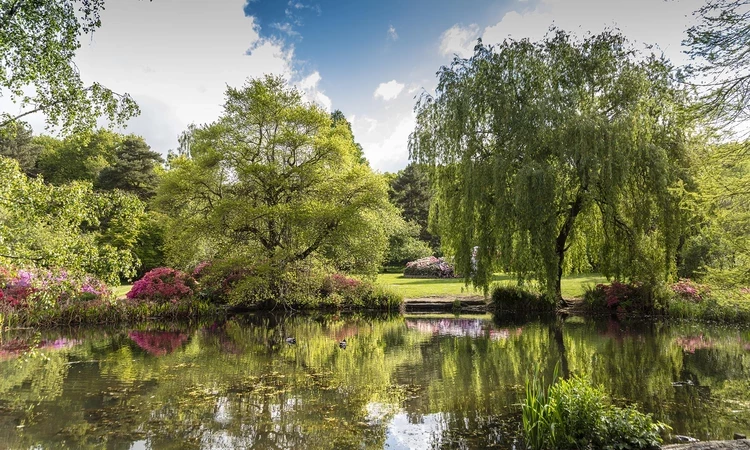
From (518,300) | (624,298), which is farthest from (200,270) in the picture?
(624,298)

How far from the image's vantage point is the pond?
631 cm

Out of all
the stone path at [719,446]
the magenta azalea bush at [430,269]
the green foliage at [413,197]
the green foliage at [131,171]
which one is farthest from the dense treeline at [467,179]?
the green foliage at [413,197]

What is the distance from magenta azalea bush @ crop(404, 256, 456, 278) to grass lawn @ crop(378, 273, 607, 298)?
1.11 meters

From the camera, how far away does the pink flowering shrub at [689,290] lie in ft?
53.2

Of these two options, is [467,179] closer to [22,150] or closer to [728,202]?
[728,202]

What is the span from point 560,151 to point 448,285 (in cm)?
1119

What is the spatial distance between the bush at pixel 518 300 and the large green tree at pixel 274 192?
5.39 meters

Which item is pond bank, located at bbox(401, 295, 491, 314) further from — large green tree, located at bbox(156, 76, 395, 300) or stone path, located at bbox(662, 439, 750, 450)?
stone path, located at bbox(662, 439, 750, 450)

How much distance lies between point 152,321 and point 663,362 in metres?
17.2

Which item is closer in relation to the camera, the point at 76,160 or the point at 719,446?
the point at 719,446

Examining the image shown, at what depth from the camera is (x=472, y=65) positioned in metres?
16.5

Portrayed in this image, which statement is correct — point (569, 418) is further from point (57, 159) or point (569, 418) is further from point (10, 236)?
point (57, 159)

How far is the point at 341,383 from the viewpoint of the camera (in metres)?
8.99

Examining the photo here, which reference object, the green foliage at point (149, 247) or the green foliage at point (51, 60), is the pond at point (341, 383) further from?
the green foliage at point (149, 247)
